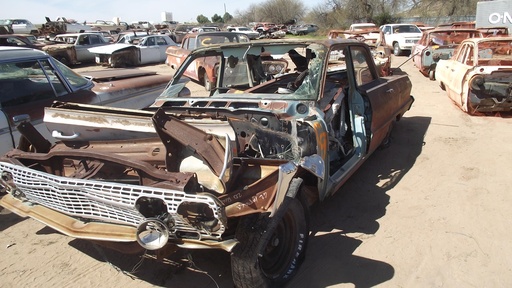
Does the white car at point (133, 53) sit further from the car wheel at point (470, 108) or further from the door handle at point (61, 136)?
the door handle at point (61, 136)

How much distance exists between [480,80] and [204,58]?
22.3 ft

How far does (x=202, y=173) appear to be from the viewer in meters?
2.74

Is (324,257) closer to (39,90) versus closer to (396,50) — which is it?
(39,90)

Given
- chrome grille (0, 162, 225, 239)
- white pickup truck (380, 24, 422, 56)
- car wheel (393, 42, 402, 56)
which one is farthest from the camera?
car wheel (393, 42, 402, 56)

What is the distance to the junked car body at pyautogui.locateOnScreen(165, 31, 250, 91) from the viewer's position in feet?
35.0

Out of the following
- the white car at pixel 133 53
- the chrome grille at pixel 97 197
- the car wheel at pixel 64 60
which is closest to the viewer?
the chrome grille at pixel 97 197

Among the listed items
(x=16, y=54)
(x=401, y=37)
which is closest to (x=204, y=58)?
(x=16, y=54)

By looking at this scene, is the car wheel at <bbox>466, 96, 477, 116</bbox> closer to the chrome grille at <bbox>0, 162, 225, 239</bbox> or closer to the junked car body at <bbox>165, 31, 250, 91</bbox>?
the junked car body at <bbox>165, 31, 250, 91</bbox>

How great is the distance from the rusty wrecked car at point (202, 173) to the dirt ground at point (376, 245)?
414mm

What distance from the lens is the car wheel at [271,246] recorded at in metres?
2.63

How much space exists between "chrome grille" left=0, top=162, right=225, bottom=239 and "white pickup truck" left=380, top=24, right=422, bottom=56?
59.4ft

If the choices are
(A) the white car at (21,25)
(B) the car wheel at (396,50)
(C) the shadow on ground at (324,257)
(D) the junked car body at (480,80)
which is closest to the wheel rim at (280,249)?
(C) the shadow on ground at (324,257)

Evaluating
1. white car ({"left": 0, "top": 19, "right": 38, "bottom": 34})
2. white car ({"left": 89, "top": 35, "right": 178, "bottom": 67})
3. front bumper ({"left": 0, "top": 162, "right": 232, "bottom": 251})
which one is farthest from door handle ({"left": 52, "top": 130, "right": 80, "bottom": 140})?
white car ({"left": 0, "top": 19, "right": 38, "bottom": 34})

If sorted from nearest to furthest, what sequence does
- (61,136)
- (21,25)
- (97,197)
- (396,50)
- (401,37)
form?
(97,197), (61,136), (401,37), (396,50), (21,25)
